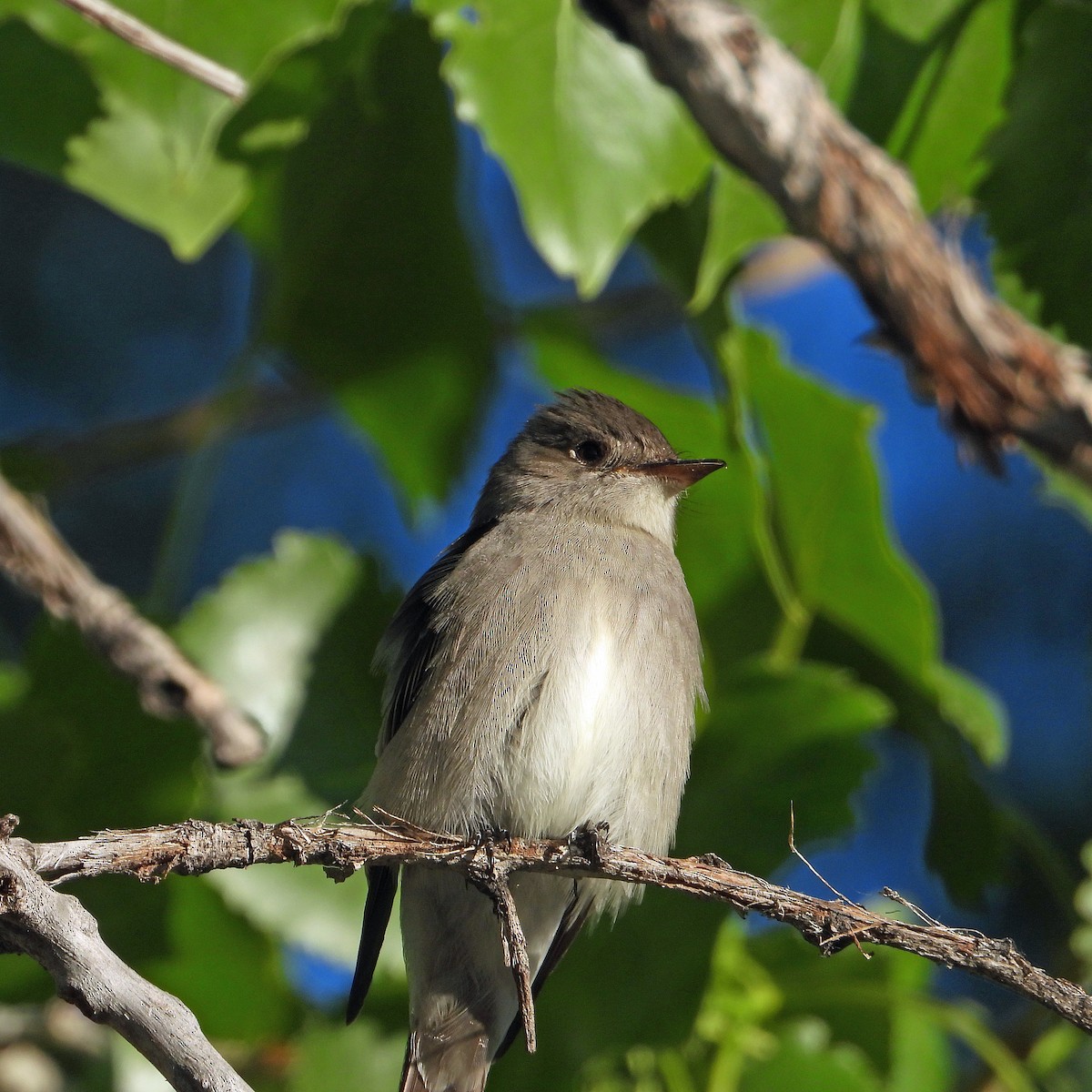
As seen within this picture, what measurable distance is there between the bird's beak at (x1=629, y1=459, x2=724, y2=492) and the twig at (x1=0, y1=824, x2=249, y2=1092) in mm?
2221

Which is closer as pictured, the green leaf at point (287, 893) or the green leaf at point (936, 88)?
the green leaf at point (936, 88)

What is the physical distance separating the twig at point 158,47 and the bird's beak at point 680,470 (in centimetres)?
146

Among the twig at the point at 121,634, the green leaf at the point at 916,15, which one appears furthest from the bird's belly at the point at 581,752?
the green leaf at the point at 916,15

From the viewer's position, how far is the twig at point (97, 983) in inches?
63.3

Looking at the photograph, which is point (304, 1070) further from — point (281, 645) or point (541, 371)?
point (541, 371)

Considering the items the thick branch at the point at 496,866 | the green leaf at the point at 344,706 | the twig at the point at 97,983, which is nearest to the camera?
the twig at the point at 97,983

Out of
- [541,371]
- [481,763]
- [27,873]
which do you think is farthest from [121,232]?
[27,873]

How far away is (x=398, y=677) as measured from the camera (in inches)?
138

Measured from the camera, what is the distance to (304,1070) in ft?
12.1

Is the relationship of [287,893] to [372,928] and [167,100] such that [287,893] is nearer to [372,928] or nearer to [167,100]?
[372,928]

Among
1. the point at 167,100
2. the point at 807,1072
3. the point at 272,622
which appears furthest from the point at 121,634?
the point at 807,1072

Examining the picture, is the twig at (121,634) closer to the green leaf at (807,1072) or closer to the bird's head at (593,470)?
the bird's head at (593,470)

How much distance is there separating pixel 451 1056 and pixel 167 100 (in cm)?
244

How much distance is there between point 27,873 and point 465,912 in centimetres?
197
